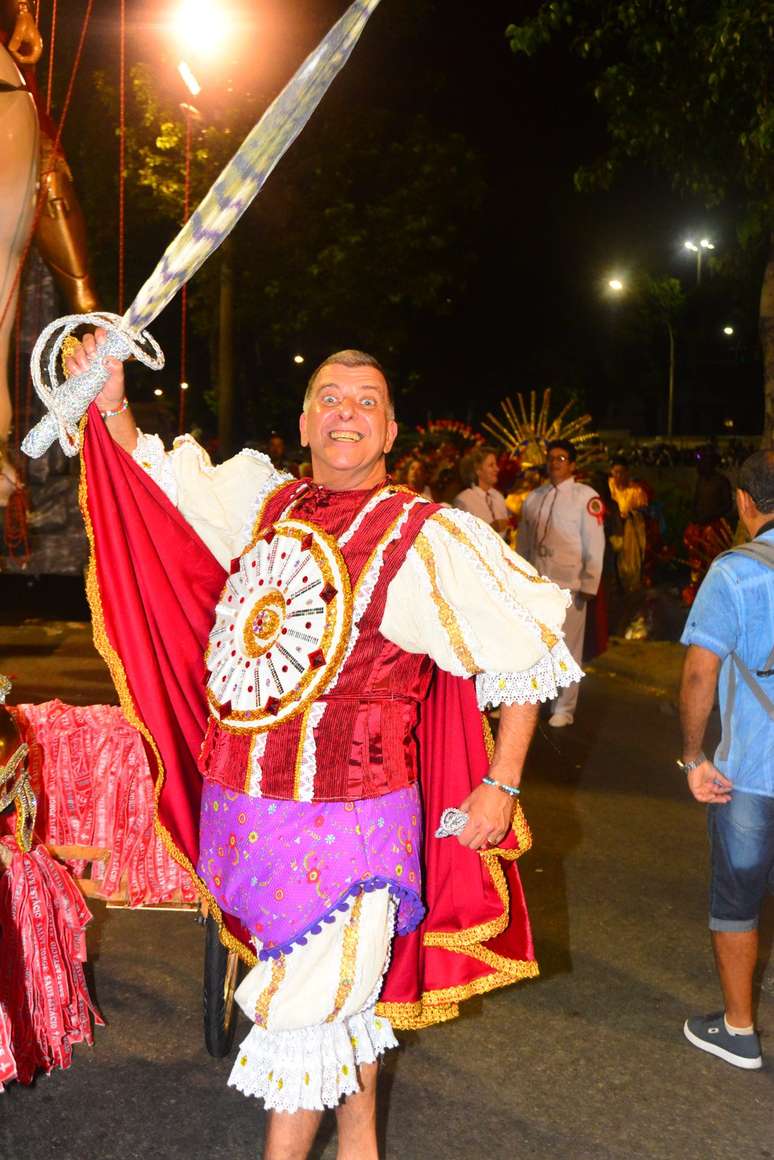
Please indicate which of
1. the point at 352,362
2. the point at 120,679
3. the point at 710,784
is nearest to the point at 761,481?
the point at 710,784

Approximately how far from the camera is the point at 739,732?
4.03m

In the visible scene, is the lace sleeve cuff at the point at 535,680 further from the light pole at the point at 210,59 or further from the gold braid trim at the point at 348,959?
the light pole at the point at 210,59

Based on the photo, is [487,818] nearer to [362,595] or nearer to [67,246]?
[362,595]

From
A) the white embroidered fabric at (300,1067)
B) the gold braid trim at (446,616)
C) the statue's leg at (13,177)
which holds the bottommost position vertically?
the white embroidered fabric at (300,1067)

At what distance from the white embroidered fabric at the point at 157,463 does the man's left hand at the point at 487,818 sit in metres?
1.19

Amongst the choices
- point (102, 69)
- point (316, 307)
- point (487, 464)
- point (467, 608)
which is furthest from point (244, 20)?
point (467, 608)

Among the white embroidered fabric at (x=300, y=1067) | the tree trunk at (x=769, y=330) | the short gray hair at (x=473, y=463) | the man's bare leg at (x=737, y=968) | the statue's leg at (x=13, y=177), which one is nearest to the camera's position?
the white embroidered fabric at (x=300, y=1067)

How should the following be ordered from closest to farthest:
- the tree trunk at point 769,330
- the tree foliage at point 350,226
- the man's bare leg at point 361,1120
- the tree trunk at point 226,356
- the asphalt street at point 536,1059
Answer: the man's bare leg at point 361,1120 < the asphalt street at point 536,1059 < the tree trunk at point 769,330 < the tree trunk at point 226,356 < the tree foliage at point 350,226

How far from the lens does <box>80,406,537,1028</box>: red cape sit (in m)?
3.34

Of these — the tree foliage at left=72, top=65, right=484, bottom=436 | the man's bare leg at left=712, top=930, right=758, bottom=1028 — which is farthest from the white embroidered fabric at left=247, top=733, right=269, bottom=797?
the tree foliage at left=72, top=65, right=484, bottom=436

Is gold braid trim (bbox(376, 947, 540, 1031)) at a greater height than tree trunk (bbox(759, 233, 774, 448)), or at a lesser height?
lesser

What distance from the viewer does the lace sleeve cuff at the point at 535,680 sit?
3.07 m

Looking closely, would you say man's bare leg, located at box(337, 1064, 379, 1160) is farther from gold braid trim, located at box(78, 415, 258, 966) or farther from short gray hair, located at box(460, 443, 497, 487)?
short gray hair, located at box(460, 443, 497, 487)

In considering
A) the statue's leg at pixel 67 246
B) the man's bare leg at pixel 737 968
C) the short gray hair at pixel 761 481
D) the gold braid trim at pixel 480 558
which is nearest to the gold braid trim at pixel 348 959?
the gold braid trim at pixel 480 558
